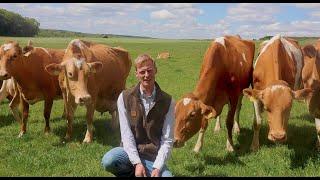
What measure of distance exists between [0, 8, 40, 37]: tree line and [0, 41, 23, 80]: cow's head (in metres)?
83.9

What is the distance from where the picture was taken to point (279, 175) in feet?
23.3

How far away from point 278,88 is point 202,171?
197cm

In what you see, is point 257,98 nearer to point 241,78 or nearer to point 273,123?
point 273,123

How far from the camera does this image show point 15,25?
9456 centimetres

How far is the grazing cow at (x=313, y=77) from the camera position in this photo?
9.15m

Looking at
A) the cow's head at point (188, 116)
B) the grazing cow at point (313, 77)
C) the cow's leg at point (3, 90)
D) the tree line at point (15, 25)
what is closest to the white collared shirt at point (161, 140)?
the cow's head at point (188, 116)

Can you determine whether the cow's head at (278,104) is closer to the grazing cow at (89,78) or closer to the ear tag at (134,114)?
the ear tag at (134,114)

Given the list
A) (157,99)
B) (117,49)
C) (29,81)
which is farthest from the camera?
(117,49)

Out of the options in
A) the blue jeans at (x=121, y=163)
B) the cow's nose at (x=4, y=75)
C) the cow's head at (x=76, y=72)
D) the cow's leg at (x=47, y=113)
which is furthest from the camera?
the cow's leg at (x=47, y=113)

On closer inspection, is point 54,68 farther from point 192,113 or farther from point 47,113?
point 192,113

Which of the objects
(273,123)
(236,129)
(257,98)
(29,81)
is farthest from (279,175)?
(29,81)

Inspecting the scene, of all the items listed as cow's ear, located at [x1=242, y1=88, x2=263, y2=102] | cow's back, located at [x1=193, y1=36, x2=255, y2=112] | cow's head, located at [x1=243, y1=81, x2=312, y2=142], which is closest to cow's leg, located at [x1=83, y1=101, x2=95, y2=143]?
cow's back, located at [x1=193, y1=36, x2=255, y2=112]

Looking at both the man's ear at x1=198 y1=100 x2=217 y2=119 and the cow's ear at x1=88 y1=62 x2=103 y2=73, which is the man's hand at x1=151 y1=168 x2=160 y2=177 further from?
the cow's ear at x1=88 y1=62 x2=103 y2=73

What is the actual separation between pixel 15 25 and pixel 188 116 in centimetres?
9388
